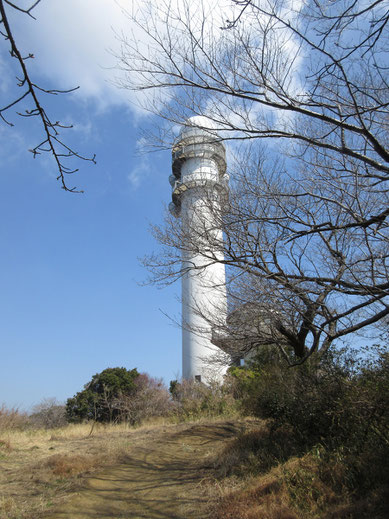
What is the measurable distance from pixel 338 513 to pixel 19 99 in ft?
14.0

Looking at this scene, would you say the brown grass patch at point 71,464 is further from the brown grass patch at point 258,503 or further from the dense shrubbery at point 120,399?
the dense shrubbery at point 120,399

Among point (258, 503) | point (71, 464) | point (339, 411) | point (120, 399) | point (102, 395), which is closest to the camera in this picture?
point (258, 503)

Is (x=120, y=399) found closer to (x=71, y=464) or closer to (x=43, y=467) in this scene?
(x=43, y=467)

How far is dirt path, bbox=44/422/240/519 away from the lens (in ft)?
14.6

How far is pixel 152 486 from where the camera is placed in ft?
18.4

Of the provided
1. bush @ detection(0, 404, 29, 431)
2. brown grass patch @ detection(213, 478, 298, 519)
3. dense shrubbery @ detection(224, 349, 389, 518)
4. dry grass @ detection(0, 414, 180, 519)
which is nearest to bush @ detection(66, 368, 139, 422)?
bush @ detection(0, 404, 29, 431)

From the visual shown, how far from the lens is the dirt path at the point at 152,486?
176 inches

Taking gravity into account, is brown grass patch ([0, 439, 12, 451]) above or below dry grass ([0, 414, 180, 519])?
above

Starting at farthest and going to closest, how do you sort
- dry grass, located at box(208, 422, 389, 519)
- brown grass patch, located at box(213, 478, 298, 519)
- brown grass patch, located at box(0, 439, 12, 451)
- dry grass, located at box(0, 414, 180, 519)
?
brown grass patch, located at box(0, 439, 12, 451) → dry grass, located at box(0, 414, 180, 519) → brown grass patch, located at box(213, 478, 298, 519) → dry grass, located at box(208, 422, 389, 519)

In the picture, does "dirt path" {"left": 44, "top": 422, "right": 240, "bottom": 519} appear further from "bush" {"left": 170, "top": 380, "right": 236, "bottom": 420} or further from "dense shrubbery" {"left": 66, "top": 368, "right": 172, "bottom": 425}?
"dense shrubbery" {"left": 66, "top": 368, "right": 172, "bottom": 425}

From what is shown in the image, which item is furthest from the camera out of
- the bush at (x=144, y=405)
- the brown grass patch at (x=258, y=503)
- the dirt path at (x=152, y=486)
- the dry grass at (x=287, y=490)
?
the bush at (x=144, y=405)

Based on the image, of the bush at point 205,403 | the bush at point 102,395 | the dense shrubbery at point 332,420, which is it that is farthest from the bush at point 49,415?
the dense shrubbery at point 332,420

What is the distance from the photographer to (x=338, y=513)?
3.34m

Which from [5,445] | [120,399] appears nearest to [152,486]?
[5,445]
